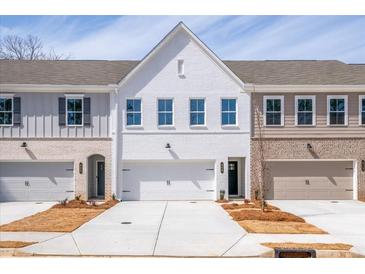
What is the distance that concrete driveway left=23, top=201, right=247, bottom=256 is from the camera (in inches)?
353

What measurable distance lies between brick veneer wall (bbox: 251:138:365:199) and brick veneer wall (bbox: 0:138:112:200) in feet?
24.2

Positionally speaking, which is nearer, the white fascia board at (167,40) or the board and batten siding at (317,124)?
the white fascia board at (167,40)

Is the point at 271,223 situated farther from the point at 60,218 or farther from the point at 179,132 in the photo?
Result: the point at 179,132

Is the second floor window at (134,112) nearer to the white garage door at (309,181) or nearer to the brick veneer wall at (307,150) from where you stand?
the brick veneer wall at (307,150)

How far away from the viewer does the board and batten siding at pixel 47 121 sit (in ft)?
63.3

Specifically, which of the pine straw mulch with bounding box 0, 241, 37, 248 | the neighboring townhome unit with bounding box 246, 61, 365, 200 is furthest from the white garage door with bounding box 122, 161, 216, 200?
the pine straw mulch with bounding box 0, 241, 37, 248

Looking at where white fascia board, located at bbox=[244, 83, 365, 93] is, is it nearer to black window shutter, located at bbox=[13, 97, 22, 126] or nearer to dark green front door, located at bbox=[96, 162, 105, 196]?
dark green front door, located at bbox=[96, 162, 105, 196]

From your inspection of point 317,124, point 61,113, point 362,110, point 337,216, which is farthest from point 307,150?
point 61,113

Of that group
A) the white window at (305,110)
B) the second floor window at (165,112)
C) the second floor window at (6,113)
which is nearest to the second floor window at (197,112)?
the second floor window at (165,112)

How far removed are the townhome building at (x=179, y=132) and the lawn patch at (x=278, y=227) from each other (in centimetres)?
695

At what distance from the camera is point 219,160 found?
1952 cm

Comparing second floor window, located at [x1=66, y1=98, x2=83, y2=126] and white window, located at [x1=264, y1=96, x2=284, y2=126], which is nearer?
second floor window, located at [x1=66, y1=98, x2=83, y2=126]

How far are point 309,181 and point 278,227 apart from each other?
8828 mm
